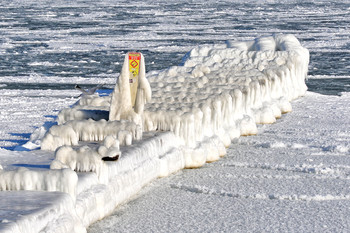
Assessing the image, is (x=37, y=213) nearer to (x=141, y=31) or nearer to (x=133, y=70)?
(x=133, y=70)

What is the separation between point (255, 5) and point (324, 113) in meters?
31.8

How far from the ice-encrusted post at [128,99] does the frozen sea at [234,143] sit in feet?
2.86

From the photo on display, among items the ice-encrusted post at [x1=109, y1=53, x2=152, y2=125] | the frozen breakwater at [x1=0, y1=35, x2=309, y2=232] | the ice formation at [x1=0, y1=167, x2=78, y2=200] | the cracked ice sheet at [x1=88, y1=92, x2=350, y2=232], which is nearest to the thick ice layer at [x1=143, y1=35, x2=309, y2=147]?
the frozen breakwater at [x1=0, y1=35, x2=309, y2=232]

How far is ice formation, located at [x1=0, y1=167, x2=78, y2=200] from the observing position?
523 cm

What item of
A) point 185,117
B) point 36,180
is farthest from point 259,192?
point 36,180

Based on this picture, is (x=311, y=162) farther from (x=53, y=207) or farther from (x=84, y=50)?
(x=84, y=50)

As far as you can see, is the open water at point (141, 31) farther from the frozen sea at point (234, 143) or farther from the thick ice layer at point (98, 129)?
the thick ice layer at point (98, 129)

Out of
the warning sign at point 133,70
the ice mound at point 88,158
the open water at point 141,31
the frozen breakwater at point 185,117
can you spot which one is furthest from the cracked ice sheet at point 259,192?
the open water at point 141,31

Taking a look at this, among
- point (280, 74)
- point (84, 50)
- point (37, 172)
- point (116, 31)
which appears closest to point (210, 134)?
point (37, 172)

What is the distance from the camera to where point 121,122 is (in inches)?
287

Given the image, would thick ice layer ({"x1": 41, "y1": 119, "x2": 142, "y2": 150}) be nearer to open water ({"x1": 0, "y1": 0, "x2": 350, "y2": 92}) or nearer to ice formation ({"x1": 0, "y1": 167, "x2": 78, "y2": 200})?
ice formation ({"x1": 0, "y1": 167, "x2": 78, "y2": 200})

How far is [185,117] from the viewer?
25.4 feet

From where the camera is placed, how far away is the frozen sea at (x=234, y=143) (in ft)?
19.4

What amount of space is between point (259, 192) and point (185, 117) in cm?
146
